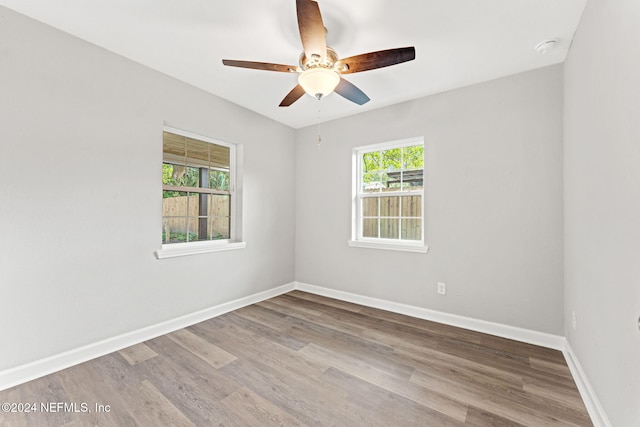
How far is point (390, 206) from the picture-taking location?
11.2ft

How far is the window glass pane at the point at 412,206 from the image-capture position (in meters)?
3.16

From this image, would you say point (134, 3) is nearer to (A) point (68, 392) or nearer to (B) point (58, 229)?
(B) point (58, 229)

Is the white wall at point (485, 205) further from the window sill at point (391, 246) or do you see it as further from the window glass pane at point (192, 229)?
the window glass pane at point (192, 229)

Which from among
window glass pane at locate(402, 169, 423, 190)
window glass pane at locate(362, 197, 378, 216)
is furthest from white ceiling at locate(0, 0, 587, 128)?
window glass pane at locate(362, 197, 378, 216)

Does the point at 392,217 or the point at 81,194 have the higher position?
the point at 81,194

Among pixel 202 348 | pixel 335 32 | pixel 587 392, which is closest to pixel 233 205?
pixel 202 348

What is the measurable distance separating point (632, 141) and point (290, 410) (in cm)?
218

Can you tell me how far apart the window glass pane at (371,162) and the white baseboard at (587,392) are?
100 inches

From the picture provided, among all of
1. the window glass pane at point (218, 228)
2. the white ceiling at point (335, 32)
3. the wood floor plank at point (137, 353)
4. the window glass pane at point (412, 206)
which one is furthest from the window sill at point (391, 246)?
the wood floor plank at point (137, 353)

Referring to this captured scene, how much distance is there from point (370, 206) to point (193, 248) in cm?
222

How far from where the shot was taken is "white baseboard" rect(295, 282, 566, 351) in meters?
2.36

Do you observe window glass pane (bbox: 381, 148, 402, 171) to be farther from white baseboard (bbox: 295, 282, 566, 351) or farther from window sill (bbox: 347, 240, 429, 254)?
white baseboard (bbox: 295, 282, 566, 351)

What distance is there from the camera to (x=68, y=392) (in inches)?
68.6

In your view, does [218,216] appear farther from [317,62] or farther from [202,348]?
[317,62]
